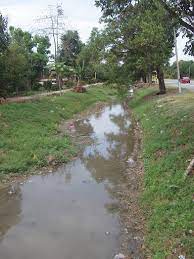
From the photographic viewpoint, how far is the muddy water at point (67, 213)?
8891mm

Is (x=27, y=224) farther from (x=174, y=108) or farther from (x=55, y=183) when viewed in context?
(x=174, y=108)

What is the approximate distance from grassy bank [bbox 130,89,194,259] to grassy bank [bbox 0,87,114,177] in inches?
164

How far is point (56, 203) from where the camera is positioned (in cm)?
1177

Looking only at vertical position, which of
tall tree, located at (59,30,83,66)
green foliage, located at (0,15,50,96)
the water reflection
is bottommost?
the water reflection

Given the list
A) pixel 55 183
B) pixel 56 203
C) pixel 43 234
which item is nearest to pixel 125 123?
pixel 55 183

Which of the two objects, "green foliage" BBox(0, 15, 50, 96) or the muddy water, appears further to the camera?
"green foliage" BBox(0, 15, 50, 96)

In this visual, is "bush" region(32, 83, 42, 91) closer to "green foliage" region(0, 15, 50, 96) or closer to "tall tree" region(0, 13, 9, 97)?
"green foliage" region(0, 15, 50, 96)

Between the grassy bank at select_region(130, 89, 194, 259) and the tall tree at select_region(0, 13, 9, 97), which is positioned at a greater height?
the tall tree at select_region(0, 13, 9, 97)

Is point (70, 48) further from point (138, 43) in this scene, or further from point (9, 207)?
point (9, 207)

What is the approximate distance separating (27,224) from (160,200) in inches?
139

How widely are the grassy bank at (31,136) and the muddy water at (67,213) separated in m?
1.07

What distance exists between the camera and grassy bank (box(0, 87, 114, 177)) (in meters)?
15.7

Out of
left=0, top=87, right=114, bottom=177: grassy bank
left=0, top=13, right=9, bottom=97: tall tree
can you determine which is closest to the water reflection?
left=0, top=87, right=114, bottom=177: grassy bank

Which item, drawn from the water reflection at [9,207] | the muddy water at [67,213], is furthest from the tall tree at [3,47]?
the water reflection at [9,207]
